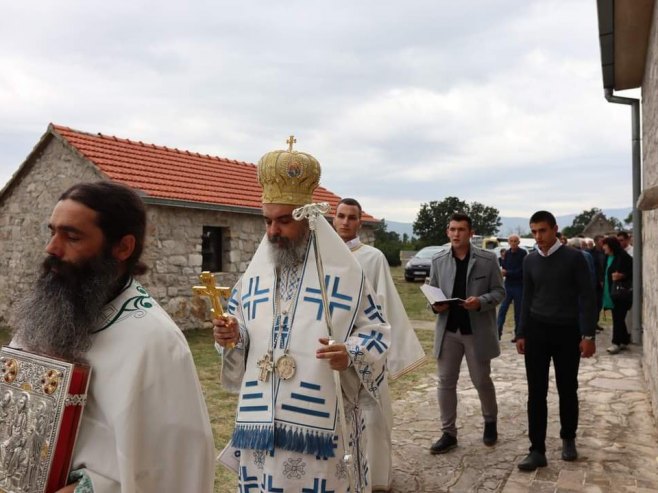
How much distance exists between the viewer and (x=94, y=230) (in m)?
1.85

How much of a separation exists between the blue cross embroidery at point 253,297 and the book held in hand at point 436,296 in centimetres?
236

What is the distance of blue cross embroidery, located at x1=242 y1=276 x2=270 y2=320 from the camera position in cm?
295

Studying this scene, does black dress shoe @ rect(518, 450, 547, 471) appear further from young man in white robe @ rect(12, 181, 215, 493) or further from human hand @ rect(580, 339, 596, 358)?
young man in white robe @ rect(12, 181, 215, 493)

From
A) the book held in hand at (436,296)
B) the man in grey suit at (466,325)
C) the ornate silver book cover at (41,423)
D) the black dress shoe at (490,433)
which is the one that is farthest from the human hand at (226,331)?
the black dress shoe at (490,433)

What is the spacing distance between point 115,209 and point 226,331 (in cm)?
99

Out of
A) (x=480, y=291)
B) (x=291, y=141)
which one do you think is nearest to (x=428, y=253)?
(x=480, y=291)

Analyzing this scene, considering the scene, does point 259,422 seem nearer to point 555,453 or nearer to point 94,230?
point 94,230

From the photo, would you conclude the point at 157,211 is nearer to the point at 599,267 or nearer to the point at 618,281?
the point at 618,281

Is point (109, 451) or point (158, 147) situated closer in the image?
point (109, 451)

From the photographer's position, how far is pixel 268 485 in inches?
103

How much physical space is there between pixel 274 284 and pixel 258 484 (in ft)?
3.02

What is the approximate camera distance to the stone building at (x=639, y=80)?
5.86 meters

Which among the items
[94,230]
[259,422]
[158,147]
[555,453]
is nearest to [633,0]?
[555,453]

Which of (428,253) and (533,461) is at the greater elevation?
(428,253)
